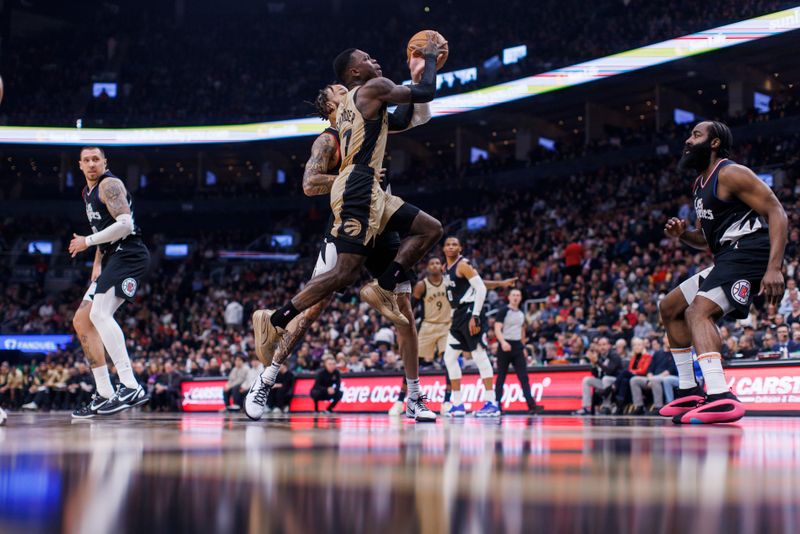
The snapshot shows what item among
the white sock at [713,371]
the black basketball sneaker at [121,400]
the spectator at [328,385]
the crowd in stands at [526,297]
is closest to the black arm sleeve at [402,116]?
the white sock at [713,371]

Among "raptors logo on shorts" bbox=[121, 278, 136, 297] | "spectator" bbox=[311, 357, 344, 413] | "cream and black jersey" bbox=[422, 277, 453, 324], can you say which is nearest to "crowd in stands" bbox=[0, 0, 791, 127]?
"spectator" bbox=[311, 357, 344, 413]

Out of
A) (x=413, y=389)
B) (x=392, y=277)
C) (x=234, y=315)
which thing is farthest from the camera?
(x=234, y=315)

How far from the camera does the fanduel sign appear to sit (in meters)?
27.5

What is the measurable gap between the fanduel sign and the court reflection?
26.4m

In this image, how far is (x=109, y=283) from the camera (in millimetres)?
6375

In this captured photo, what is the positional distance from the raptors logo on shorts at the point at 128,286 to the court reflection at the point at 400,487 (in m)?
3.59

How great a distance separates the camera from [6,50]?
34.9 m

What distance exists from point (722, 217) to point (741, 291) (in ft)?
1.58

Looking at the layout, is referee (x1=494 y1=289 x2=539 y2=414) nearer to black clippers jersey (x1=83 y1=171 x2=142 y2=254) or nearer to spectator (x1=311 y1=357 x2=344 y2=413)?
spectator (x1=311 y1=357 x2=344 y2=413)

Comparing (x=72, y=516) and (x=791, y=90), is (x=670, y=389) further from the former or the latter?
(x=791, y=90)

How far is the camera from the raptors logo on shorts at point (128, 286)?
644cm

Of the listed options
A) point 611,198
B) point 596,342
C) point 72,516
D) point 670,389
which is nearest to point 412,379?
point 72,516

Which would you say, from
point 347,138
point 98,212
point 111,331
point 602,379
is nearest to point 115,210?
point 98,212

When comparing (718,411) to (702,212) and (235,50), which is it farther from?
(235,50)
